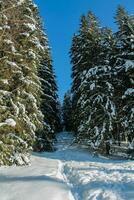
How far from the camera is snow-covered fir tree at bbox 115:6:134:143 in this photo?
29250mm

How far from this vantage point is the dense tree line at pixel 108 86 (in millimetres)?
30359

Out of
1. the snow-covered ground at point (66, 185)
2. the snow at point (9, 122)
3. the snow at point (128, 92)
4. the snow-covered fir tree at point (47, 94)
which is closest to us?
the snow-covered ground at point (66, 185)

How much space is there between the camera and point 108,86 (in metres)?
32.2

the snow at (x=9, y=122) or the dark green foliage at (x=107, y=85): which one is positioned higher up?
the dark green foliage at (x=107, y=85)

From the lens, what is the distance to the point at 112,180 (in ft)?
50.3

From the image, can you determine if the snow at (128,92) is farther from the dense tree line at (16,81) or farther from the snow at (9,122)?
the snow at (9,122)

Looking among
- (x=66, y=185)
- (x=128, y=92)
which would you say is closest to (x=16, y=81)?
(x=128, y=92)

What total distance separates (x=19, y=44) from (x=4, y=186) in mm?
12829

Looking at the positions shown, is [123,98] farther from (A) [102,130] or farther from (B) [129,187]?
(B) [129,187]

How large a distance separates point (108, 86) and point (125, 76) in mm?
1761

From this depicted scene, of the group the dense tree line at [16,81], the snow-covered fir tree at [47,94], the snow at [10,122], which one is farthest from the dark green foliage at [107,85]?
the snow at [10,122]

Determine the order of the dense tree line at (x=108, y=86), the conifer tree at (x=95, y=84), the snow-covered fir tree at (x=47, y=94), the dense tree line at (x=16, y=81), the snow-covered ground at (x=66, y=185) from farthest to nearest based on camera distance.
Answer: the snow-covered fir tree at (x=47, y=94) → the conifer tree at (x=95, y=84) → the dense tree line at (x=108, y=86) → the dense tree line at (x=16, y=81) → the snow-covered ground at (x=66, y=185)

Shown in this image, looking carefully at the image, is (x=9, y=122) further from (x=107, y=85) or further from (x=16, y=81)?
(x=107, y=85)

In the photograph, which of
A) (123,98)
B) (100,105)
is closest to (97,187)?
(123,98)
